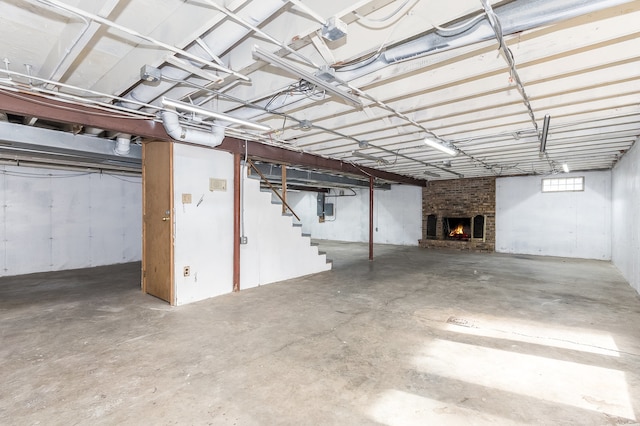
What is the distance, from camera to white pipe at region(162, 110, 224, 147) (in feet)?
12.0

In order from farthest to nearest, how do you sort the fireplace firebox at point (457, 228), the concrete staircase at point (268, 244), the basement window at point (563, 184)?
the fireplace firebox at point (457, 228) → the basement window at point (563, 184) → the concrete staircase at point (268, 244)

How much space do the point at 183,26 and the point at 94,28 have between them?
0.57 m

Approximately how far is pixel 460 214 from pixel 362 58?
30.8 ft

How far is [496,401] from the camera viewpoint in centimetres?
212

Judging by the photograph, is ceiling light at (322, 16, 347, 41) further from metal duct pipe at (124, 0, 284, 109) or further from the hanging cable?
the hanging cable

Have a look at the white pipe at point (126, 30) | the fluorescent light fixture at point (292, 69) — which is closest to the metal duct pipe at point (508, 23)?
the fluorescent light fixture at point (292, 69)

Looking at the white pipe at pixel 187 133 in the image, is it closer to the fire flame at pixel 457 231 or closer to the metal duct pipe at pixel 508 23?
the metal duct pipe at pixel 508 23

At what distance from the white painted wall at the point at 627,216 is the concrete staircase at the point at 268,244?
5.64 meters

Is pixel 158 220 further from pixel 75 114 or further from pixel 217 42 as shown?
pixel 217 42

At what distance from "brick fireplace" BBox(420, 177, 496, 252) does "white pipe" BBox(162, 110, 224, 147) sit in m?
8.71

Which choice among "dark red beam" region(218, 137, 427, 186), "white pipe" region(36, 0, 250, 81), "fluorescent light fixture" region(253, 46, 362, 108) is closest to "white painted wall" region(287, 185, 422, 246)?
"dark red beam" region(218, 137, 427, 186)

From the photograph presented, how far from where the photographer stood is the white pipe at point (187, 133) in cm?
364

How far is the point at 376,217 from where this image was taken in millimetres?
12438

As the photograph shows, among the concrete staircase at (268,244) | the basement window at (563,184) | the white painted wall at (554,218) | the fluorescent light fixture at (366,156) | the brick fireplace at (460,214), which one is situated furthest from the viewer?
the brick fireplace at (460,214)
